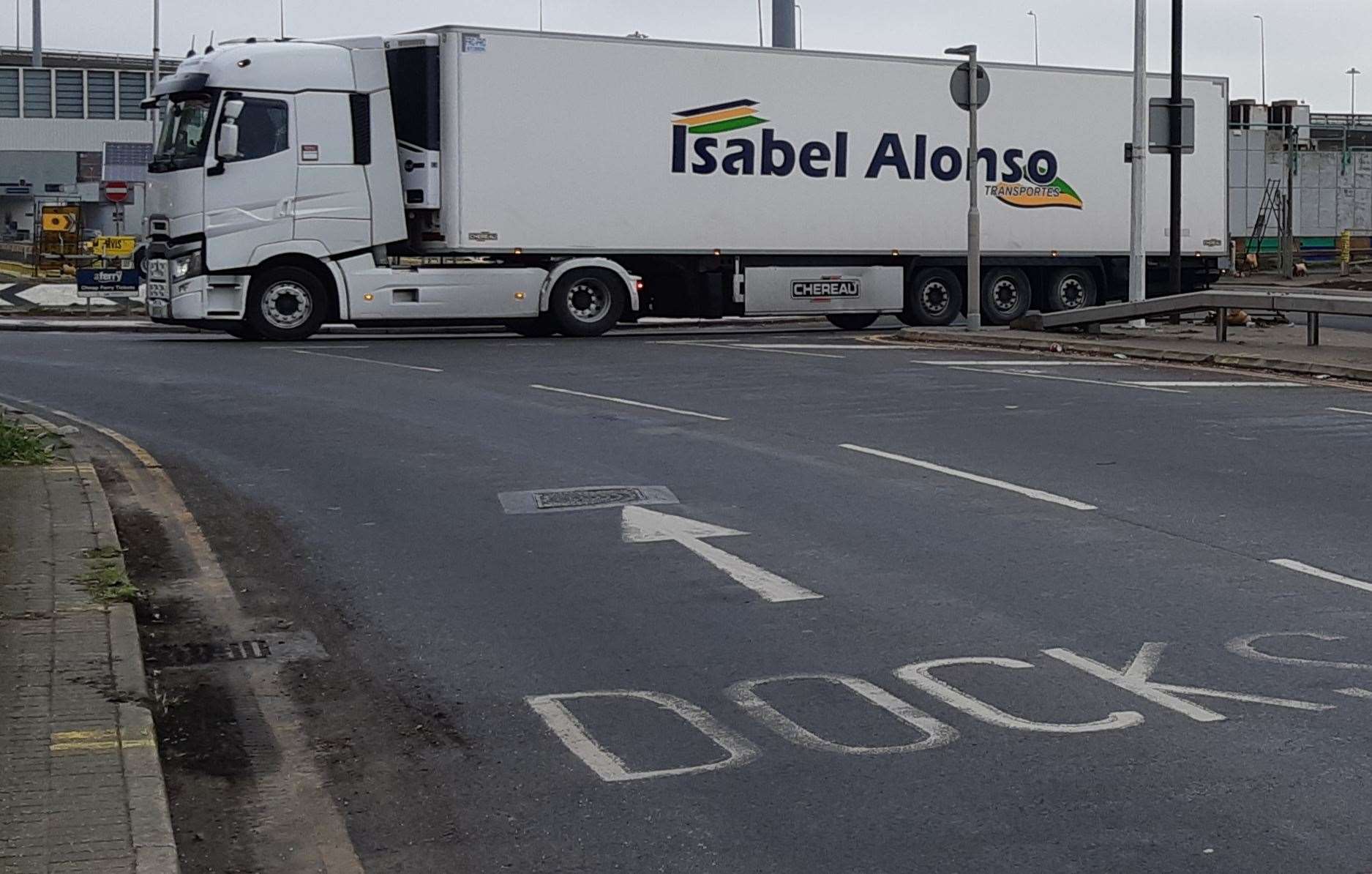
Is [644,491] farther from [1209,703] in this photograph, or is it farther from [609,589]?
[1209,703]

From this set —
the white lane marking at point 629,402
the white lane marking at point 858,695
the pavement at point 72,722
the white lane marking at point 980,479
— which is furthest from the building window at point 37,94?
the white lane marking at point 858,695

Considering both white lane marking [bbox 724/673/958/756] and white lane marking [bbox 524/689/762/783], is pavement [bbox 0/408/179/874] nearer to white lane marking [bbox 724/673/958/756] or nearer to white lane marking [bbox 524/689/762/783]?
white lane marking [bbox 524/689/762/783]

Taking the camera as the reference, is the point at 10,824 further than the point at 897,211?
No

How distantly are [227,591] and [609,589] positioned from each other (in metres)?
1.85

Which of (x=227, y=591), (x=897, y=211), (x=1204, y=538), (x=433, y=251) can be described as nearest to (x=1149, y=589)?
(x=1204, y=538)

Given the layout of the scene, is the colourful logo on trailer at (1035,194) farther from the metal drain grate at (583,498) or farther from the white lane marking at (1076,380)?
the metal drain grate at (583,498)

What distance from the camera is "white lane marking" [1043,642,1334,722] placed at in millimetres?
6551

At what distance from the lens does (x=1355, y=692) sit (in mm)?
6738

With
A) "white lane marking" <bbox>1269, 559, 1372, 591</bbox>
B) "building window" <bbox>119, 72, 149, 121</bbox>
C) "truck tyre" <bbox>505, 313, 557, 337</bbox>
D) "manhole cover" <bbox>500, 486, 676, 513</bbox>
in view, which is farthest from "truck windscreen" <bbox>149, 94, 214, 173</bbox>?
"building window" <bbox>119, 72, 149, 121</bbox>

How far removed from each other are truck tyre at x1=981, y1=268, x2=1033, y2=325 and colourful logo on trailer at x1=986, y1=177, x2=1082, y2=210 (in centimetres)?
113

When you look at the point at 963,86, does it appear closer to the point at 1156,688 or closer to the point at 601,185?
the point at 601,185

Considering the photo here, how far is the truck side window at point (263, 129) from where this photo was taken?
25219 mm

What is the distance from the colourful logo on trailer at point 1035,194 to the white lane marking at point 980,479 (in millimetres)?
17450

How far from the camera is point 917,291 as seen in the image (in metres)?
30.1
